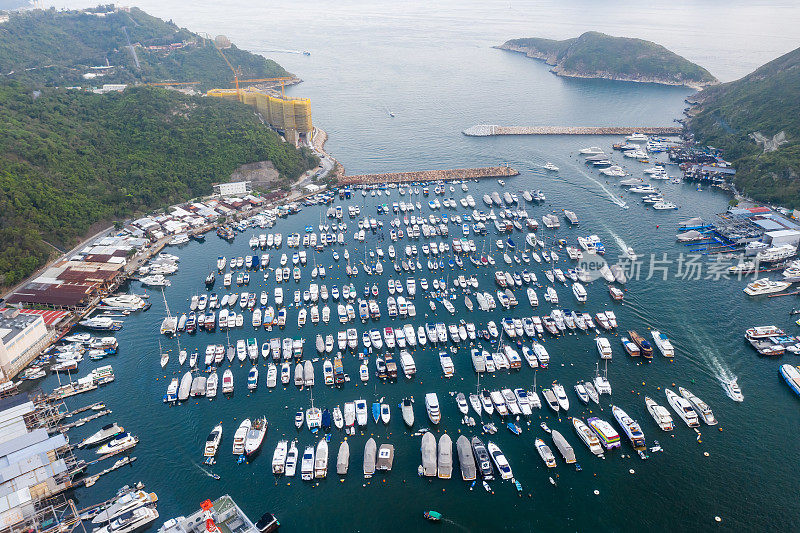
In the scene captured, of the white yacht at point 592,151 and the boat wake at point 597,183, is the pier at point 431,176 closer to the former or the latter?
the boat wake at point 597,183

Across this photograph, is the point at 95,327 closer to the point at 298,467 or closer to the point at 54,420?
the point at 54,420

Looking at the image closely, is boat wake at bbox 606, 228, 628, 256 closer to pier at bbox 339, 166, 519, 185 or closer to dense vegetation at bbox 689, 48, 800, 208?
pier at bbox 339, 166, 519, 185

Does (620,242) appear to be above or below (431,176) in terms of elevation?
below

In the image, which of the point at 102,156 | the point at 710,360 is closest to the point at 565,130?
the point at 710,360

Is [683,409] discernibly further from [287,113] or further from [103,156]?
[103,156]

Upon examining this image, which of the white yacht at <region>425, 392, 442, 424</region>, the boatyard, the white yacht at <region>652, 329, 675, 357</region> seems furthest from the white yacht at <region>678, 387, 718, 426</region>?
the white yacht at <region>425, 392, 442, 424</region>

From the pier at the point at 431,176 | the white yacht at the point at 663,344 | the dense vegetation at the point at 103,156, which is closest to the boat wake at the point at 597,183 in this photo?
the pier at the point at 431,176
